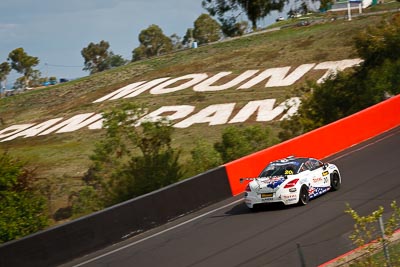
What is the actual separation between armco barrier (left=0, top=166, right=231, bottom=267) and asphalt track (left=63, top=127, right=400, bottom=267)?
0.35 meters

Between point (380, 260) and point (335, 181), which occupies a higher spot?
point (380, 260)

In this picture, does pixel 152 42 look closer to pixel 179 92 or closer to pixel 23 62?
pixel 23 62

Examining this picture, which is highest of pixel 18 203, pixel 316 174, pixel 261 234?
pixel 18 203

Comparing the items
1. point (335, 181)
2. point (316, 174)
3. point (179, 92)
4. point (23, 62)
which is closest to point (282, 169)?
point (316, 174)

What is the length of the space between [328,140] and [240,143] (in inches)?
189

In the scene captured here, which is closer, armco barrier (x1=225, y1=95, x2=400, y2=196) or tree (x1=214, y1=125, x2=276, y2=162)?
armco barrier (x1=225, y1=95, x2=400, y2=196)

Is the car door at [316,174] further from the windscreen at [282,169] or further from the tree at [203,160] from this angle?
the tree at [203,160]

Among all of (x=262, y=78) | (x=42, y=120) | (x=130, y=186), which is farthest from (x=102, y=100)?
(x=130, y=186)

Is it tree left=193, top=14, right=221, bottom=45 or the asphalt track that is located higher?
tree left=193, top=14, right=221, bottom=45

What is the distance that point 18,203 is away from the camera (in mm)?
20922

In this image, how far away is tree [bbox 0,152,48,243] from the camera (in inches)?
773

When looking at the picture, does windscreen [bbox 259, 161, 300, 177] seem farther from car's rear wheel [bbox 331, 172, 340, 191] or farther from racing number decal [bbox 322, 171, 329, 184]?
car's rear wheel [bbox 331, 172, 340, 191]

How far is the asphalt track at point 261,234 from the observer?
46.9 feet

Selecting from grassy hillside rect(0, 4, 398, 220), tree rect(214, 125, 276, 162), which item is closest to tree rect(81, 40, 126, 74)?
grassy hillside rect(0, 4, 398, 220)
